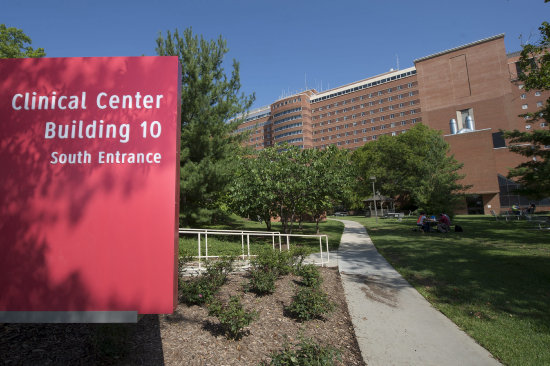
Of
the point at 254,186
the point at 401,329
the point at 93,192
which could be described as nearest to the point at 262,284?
the point at 401,329

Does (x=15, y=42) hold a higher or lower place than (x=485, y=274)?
higher

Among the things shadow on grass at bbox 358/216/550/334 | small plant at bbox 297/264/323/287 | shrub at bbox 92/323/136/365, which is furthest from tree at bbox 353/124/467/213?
shrub at bbox 92/323/136/365

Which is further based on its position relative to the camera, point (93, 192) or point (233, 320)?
point (233, 320)

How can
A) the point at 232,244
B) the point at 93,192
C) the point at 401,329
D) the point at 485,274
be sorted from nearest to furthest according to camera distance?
1. the point at 93,192
2. the point at 401,329
3. the point at 485,274
4. the point at 232,244

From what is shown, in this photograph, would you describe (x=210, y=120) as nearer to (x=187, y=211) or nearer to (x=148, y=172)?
(x=187, y=211)

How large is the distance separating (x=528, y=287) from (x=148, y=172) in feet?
24.8

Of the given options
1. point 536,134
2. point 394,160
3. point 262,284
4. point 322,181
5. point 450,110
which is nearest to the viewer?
point 262,284

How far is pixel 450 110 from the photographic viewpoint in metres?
58.2

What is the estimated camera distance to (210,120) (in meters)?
12.7

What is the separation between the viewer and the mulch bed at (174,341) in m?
3.08

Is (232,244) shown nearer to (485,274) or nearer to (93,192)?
(485,274)

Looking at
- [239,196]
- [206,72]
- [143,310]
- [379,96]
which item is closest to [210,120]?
[206,72]

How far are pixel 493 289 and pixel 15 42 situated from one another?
2455 cm

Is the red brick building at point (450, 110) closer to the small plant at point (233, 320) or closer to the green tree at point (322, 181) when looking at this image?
the green tree at point (322, 181)
